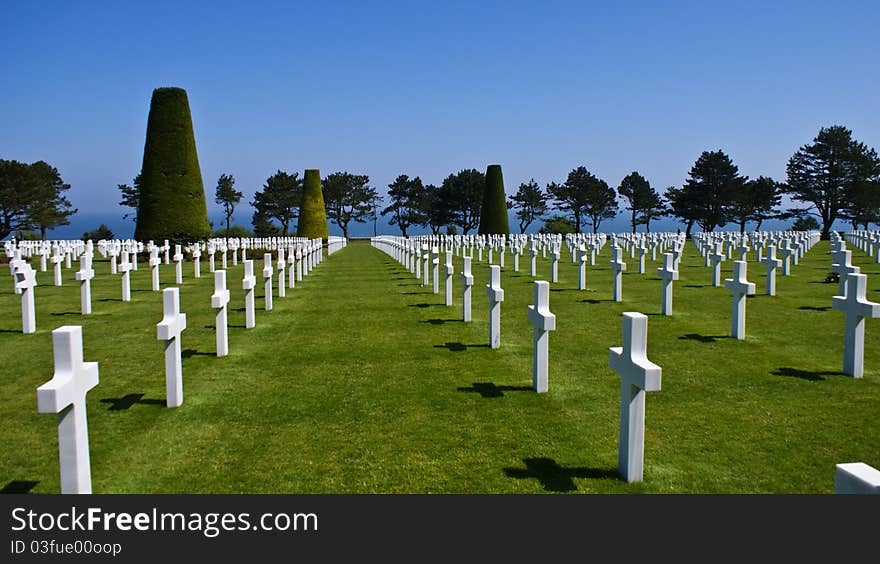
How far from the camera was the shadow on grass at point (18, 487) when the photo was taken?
4.17 metres

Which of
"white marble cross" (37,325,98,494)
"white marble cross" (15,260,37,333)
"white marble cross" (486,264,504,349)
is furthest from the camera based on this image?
"white marble cross" (15,260,37,333)

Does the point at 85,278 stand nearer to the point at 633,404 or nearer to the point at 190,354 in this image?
the point at 190,354

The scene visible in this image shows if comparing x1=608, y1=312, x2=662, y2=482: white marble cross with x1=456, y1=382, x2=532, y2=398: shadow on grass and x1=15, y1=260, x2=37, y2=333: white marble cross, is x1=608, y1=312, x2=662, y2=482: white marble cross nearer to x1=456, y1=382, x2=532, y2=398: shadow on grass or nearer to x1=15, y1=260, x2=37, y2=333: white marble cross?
x1=456, y1=382, x2=532, y2=398: shadow on grass

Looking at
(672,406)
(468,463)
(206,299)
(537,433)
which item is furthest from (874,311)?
(206,299)

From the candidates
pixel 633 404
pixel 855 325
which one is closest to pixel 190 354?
pixel 633 404

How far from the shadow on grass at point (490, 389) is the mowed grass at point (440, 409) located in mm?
43

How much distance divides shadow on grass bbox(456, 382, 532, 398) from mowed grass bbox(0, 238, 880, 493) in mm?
43

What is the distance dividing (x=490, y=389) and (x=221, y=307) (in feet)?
11.8

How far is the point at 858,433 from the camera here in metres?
5.24

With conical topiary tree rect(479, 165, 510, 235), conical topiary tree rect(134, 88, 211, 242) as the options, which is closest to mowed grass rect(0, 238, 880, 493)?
conical topiary tree rect(134, 88, 211, 242)

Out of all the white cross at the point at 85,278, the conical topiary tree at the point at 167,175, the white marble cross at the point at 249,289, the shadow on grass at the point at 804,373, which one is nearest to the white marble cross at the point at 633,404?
the shadow on grass at the point at 804,373

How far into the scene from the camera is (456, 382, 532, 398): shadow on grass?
21.4ft

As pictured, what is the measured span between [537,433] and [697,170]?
259 ft
